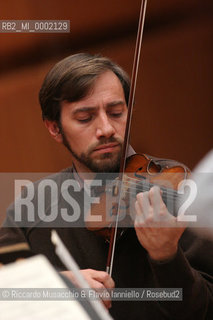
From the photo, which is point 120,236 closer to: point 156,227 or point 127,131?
point 156,227

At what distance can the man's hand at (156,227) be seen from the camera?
2.60 feet

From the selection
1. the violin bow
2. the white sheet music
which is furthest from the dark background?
the white sheet music

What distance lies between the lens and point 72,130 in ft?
2.88

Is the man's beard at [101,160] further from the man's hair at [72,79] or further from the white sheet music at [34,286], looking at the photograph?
the white sheet music at [34,286]

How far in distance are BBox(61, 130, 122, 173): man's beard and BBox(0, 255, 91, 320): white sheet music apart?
205 mm

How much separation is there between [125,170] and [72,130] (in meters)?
0.13

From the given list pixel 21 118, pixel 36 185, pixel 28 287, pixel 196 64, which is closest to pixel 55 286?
pixel 28 287

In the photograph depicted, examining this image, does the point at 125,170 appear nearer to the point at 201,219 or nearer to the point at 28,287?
the point at 201,219

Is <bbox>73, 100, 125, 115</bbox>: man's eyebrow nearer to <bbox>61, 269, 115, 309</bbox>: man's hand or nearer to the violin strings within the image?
the violin strings

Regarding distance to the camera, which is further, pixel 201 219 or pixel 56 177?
pixel 56 177

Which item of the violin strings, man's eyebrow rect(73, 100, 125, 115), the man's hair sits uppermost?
the man's hair

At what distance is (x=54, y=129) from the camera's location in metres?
0.89

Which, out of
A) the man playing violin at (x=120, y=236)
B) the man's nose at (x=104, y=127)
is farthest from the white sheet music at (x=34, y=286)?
the man's nose at (x=104, y=127)

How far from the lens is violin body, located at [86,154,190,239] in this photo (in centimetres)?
79
